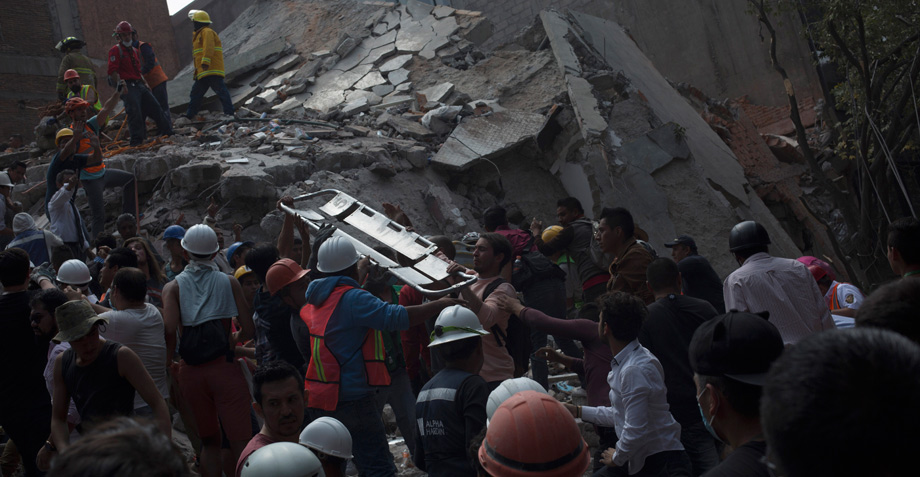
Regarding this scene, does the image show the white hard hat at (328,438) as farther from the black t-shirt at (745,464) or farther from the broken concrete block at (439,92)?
the broken concrete block at (439,92)

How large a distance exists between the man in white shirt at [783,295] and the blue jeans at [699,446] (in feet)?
2.08

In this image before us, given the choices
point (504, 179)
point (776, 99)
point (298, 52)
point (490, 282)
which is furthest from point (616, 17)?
point (490, 282)

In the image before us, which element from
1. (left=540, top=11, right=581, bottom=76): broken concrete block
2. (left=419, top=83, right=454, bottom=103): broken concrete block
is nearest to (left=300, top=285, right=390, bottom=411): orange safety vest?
(left=540, top=11, right=581, bottom=76): broken concrete block

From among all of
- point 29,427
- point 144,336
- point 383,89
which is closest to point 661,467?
point 144,336

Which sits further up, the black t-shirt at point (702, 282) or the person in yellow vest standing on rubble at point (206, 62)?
the person in yellow vest standing on rubble at point (206, 62)

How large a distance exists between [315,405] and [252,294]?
146cm

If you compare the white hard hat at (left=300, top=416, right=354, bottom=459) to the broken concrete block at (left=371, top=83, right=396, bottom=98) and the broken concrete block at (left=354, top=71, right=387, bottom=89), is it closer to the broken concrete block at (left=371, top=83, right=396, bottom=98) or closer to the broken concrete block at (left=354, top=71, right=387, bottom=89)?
the broken concrete block at (left=371, top=83, right=396, bottom=98)

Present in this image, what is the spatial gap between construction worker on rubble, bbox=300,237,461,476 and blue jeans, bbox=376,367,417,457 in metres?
0.35

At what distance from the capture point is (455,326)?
311cm

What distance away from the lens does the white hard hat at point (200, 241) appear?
13.7ft

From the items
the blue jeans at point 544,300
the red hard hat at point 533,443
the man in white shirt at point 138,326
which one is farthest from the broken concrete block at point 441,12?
the red hard hat at point 533,443

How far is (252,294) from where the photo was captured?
4.73 meters

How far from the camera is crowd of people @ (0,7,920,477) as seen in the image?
5.50 feet

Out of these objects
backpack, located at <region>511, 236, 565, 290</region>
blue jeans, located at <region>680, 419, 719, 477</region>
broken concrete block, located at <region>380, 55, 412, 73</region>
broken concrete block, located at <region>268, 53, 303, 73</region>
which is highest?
broken concrete block, located at <region>268, 53, 303, 73</region>
